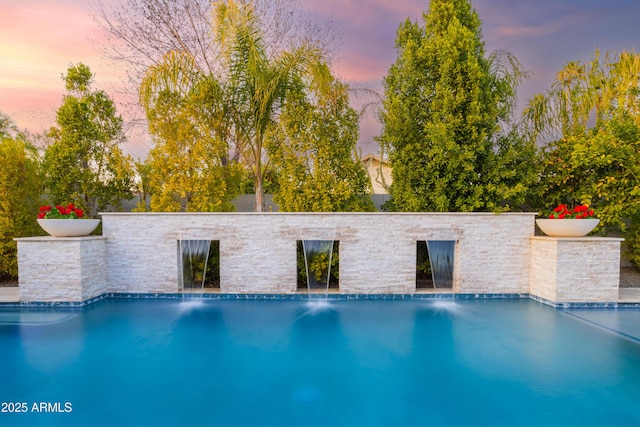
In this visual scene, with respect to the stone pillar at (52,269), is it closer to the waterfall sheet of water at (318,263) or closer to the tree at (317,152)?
the tree at (317,152)

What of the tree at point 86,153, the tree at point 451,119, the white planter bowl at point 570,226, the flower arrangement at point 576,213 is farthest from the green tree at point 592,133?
the tree at point 86,153

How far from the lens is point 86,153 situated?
10.2 metres

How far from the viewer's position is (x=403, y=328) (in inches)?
256

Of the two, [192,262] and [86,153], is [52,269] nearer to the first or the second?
[192,262]

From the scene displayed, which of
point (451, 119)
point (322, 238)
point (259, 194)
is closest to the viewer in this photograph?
point (322, 238)

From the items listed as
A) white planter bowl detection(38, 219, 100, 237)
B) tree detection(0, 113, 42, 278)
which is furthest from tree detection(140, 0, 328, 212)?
tree detection(0, 113, 42, 278)

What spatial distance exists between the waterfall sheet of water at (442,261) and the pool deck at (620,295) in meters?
3.63

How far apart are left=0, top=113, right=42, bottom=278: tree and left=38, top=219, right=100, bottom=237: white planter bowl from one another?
2.42m

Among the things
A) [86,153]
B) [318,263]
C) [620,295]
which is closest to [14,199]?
[86,153]

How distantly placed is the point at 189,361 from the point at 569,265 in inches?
311

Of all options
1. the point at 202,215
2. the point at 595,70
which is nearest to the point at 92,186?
the point at 202,215

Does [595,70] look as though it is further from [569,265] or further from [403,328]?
[403,328]

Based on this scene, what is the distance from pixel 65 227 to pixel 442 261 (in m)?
8.92

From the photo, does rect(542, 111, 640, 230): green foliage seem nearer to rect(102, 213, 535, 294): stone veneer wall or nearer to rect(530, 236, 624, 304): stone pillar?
rect(530, 236, 624, 304): stone pillar
